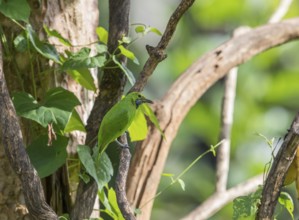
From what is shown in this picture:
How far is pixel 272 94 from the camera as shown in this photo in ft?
12.6

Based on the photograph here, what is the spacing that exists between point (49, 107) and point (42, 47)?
119mm

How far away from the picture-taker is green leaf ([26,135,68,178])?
53.2 inches

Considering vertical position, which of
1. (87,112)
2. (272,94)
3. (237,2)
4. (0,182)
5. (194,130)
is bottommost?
(0,182)

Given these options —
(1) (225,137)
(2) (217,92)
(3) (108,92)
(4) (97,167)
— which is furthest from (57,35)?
(2) (217,92)

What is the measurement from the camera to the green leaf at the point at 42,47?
137 cm

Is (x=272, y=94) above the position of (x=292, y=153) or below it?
above

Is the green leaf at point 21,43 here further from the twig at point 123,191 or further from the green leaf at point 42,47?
the twig at point 123,191

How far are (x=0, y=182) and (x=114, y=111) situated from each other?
31 cm

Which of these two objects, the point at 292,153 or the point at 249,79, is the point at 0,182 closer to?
the point at 292,153

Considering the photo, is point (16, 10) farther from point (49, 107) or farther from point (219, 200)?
point (219, 200)

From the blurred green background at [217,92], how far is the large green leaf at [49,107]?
209 cm

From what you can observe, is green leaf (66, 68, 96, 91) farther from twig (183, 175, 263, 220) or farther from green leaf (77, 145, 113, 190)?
twig (183, 175, 263, 220)

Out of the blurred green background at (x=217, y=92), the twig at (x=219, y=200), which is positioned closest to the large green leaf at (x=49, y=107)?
the twig at (x=219, y=200)

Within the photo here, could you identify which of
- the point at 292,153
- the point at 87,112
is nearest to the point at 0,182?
the point at 87,112
